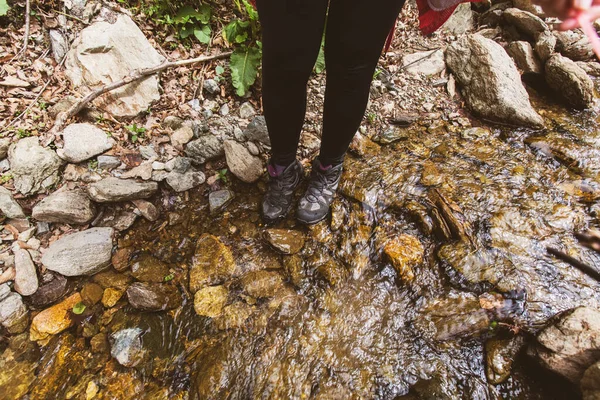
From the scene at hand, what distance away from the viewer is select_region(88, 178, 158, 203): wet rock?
2168 mm

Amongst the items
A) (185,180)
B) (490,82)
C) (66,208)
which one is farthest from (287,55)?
(490,82)

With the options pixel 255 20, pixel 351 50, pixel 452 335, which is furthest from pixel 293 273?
pixel 255 20

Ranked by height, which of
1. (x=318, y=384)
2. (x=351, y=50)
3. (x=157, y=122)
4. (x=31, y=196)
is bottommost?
(x=318, y=384)

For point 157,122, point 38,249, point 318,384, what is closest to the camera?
point 318,384

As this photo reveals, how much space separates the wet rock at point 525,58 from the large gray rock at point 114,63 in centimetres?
408

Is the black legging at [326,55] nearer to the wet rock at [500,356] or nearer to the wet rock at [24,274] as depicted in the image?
the wet rock at [500,356]

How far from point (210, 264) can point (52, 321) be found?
100 centimetres

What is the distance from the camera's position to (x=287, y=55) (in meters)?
1.38

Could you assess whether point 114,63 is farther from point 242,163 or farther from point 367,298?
point 367,298

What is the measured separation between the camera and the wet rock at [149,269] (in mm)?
2068

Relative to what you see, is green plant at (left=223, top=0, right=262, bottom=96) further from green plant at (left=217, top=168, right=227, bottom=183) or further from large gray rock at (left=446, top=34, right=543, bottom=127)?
large gray rock at (left=446, top=34, right=543, bottom=127)

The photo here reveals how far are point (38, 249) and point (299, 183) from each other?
1918 millimetres

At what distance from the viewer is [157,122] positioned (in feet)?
8.61

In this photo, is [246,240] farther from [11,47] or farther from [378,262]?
[11,47]
